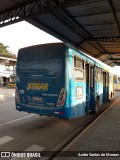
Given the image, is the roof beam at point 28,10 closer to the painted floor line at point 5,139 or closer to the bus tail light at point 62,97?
the bus tail light at point 62,97

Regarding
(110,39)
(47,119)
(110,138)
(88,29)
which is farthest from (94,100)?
(110,39)

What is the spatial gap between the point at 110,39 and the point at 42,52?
839 inches

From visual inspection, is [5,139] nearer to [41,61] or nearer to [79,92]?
[41,61]

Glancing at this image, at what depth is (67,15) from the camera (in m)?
19.3

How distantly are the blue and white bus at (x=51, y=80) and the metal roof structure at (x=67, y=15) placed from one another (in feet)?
23.0

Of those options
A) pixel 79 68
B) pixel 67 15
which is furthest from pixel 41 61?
pixel 67 15

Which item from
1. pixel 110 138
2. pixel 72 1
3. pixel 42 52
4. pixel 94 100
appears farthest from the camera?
pixel 72 1

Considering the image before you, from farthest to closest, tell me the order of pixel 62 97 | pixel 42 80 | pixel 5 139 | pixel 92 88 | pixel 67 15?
1. pixel 67 15
2. pixel 92 88
3. pixel 42 80
4. pixel 62 97
5. pixel 5 139

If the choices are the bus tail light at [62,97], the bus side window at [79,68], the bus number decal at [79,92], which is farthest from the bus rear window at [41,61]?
the bus number decal at [79,92]

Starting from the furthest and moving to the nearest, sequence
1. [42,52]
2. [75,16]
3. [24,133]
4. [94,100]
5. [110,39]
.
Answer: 1. [110,39]
2. [75,16]
3. [94,100]
4. [42,52]
5. [24,133]

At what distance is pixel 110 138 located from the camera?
295 inches

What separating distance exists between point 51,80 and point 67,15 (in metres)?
11.6

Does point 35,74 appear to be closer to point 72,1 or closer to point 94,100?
point 94,100

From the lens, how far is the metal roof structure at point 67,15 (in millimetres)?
16448
